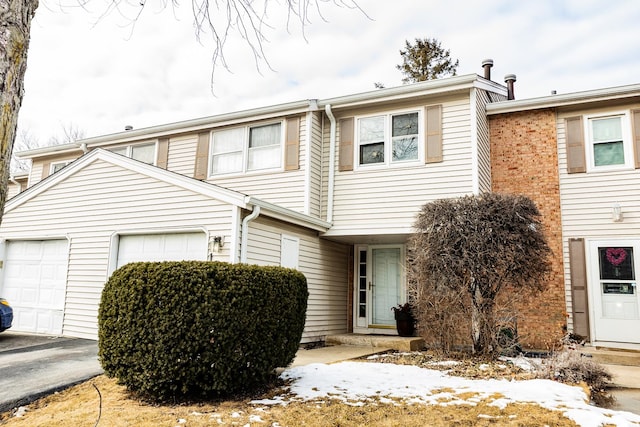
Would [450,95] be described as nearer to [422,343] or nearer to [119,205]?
[422,343]

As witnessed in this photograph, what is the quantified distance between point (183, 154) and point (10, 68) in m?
10.7

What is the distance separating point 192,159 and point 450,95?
6592 mm

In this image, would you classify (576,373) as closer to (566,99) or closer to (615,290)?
(615,290)

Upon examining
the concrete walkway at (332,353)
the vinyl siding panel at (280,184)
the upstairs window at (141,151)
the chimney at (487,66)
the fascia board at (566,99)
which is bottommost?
the concrete walkway at (332,353)

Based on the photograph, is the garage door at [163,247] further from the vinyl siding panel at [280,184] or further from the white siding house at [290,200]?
the vinyl siding panel at [280,184]

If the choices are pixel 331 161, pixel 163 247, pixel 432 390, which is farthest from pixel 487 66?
pixel 432 390

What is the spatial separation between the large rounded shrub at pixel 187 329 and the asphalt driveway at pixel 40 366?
1171 mm

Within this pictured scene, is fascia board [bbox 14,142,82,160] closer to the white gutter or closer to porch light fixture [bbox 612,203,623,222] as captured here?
the white gutter

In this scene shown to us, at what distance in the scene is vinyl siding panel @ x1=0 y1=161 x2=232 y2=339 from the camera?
9.04m

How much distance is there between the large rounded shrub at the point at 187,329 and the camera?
4.85 meters

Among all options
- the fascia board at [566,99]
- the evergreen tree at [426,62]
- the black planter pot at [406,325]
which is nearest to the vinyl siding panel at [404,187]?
the fascia board at [566,99]

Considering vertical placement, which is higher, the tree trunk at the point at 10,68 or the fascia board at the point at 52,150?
the fascia board at the point at 52,150

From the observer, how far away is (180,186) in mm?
9086

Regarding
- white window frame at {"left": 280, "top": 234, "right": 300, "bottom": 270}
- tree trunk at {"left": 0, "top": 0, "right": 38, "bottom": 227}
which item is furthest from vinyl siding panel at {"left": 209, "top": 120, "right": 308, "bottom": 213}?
tree trunk at {"left": 0, "top": 0, "right": 38, "bottom": 227}
